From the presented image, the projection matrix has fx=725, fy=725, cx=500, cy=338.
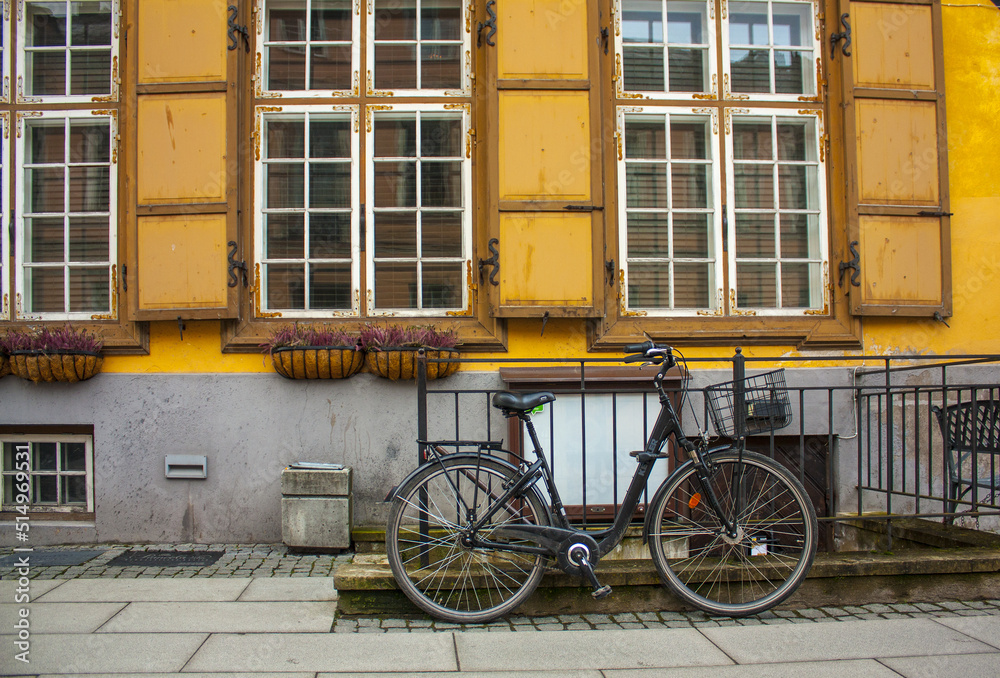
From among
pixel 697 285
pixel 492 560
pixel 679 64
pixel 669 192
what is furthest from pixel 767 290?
pixel 492 560

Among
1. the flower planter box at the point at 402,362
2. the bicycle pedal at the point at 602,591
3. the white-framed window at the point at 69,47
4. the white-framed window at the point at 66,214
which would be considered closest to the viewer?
the bicycle pedal at the point at 602,591

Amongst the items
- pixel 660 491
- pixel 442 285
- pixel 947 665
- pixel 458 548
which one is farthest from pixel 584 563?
pixel 442 285

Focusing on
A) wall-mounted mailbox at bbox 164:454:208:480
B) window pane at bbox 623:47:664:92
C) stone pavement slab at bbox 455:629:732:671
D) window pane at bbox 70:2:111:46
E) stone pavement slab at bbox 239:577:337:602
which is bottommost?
stone pavement slab at bbox 239:577:337:602

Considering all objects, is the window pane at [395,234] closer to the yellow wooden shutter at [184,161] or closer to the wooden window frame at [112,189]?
the yellow wooden shutter at [184,161]

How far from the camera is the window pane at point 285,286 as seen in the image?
5.72 metres

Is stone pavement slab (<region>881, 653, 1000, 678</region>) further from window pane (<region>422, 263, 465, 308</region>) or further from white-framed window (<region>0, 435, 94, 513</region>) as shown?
white-framed window (<region>0, 435, 94, 513</region>)

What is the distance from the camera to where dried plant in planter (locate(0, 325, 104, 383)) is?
5246mm

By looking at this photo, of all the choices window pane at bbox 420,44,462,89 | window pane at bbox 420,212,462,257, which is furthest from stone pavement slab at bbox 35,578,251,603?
window pane at bbox 420,44,462,89

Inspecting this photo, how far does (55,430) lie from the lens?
18.2 feet

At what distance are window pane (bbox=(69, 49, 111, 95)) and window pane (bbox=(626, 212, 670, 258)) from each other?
437 centimetres

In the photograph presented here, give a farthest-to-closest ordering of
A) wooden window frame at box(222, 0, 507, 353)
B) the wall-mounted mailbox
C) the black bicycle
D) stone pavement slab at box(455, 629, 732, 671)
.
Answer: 1. wooden window frame at box(222, 0, 507, 353)
2. the wall-mounted mailbox
3. the black bicycle
4. stone pavement slab at box(455, 629, 732, 671)

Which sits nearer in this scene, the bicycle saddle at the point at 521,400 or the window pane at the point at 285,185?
the bicycle saddle at the point at 521,400

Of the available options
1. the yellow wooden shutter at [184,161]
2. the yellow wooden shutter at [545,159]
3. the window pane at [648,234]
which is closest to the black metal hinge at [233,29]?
the yellow wooden shutter at [184,161]

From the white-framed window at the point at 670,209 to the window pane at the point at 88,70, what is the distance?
4149mm
